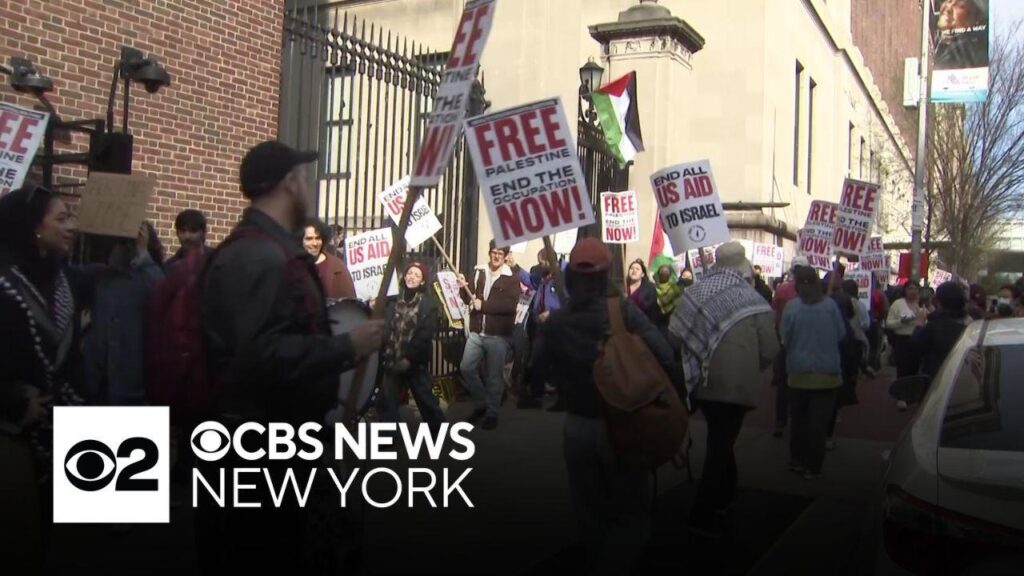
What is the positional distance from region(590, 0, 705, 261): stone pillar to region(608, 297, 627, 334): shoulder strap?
41.7 ft

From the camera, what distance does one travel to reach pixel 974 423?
358 cm

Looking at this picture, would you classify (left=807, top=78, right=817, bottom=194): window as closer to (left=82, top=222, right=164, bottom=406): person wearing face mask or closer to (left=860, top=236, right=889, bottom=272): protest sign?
(left=860, top=236, right=889, bottom=272): protest sign

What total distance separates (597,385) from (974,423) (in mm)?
1607

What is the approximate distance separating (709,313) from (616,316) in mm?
1879

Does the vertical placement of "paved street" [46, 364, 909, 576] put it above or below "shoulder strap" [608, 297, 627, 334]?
below

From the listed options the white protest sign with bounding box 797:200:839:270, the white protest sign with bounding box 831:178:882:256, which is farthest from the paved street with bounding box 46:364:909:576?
the white protest sign with bounding box 797:200:839:270

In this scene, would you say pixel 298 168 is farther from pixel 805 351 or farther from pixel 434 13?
pixel 434 13

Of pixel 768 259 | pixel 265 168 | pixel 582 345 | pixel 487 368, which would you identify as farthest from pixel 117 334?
pixel 768 259

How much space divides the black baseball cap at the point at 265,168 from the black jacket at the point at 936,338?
7303 mm

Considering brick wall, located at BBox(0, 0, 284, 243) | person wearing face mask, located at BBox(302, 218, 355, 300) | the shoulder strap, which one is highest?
brick wall, located at BBox(0, 0, 284, 243)

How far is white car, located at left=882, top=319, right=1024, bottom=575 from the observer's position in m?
3.03

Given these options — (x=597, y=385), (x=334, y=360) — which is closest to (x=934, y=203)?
(x=597, y=385)

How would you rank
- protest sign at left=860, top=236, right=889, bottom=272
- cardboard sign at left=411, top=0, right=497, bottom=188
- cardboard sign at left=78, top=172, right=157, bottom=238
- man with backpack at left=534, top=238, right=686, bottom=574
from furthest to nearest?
protest sign at left=860, top=236, right=889, bottom=272 < cardboard sign at left=78, top=172, right=157, bottom=238 < man with backpack at left=534, top=238, right=686, bottom=574 < cardboard sign at left=411, top=0, right=497, bottom=188

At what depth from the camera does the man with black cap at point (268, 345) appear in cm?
281
